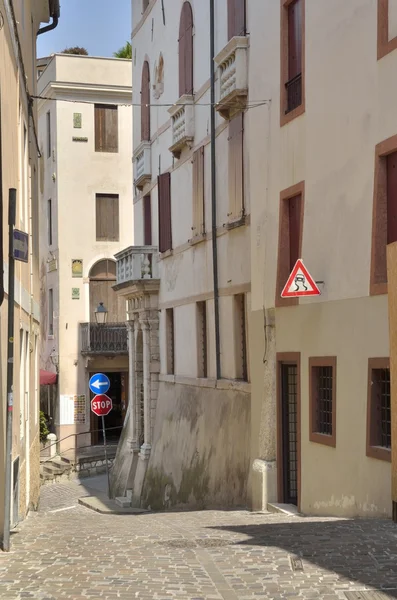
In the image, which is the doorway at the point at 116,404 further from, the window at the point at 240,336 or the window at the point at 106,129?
the window at the point at 240,336

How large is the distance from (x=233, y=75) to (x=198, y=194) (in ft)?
13.4

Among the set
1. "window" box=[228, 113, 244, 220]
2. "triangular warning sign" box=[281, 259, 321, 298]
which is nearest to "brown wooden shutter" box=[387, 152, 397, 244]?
"triangular warning sign" box=[281, 259, 321, 298]

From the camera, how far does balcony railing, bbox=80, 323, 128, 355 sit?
133 ft

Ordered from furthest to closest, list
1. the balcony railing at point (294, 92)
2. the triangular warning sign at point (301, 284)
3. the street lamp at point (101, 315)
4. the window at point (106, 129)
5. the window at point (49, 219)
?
the window at point (49, 219)
the window at point (106, 129)
the street lamp at point (101, 315)
the balcony railing at point (294, 92)
the triangular warning sign at point (301, 284)

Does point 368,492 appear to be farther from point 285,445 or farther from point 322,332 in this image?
point 285,445

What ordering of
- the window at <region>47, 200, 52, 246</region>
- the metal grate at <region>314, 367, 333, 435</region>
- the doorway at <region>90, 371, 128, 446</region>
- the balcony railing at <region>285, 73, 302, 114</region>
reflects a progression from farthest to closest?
the window at <region>47, 200, 52, 246</region>
the doorway at <region>90, 371, 128, 446</region>
the balcony railing at <region>285, 73, 302, 114</region>
the metal grate at <region>314, 367, 333, 435</region>

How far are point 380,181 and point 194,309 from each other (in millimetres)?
11282

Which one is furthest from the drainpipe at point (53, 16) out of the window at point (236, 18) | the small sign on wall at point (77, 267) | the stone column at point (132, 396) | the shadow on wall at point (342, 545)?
the small sign on wall at point (77, 267)

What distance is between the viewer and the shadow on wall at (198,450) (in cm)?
2009

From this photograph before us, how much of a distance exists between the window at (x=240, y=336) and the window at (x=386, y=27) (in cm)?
801

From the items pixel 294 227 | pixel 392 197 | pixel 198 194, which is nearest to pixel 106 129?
pixel 198 194

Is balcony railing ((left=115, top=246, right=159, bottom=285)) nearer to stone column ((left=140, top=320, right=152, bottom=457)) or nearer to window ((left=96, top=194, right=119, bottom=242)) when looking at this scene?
stone column ((left=140, top=320, right=152, bottom=457))

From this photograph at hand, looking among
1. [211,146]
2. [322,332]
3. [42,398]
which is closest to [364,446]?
[322,332]

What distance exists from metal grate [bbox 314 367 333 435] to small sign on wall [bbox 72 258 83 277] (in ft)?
86.2
